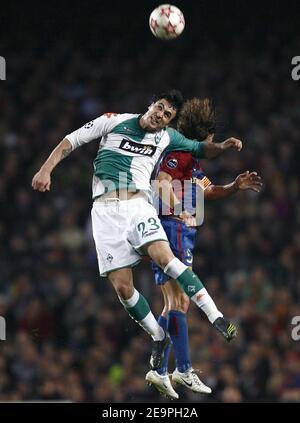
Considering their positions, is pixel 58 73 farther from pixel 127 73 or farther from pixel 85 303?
pixel 85 303

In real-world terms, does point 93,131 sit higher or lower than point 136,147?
higher

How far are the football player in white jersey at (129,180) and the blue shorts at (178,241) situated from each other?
0.88ft

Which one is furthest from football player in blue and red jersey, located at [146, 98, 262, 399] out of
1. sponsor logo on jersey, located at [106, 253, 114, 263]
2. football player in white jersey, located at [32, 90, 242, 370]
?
sponsor logo on jersey, located at [106, 253, 114, 263]

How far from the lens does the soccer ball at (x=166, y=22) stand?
8.92 m

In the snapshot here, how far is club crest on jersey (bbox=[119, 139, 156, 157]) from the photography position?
8.57 meters

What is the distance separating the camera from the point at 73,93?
17.5 meters

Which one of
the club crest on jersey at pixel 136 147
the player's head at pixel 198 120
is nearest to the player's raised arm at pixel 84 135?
the club crest on jersey at pixel 136 147

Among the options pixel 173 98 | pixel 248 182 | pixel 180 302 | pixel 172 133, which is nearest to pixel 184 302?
pixel 180 302

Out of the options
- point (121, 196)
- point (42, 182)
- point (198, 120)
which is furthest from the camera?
point (198, 120)

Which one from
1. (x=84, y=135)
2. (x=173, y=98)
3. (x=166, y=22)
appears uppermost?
(x=166, y=22)

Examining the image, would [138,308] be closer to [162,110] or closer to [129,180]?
[129,180]

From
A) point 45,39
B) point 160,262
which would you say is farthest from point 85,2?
point 160,262

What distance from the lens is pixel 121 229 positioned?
8.41m

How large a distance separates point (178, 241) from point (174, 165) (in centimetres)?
68
